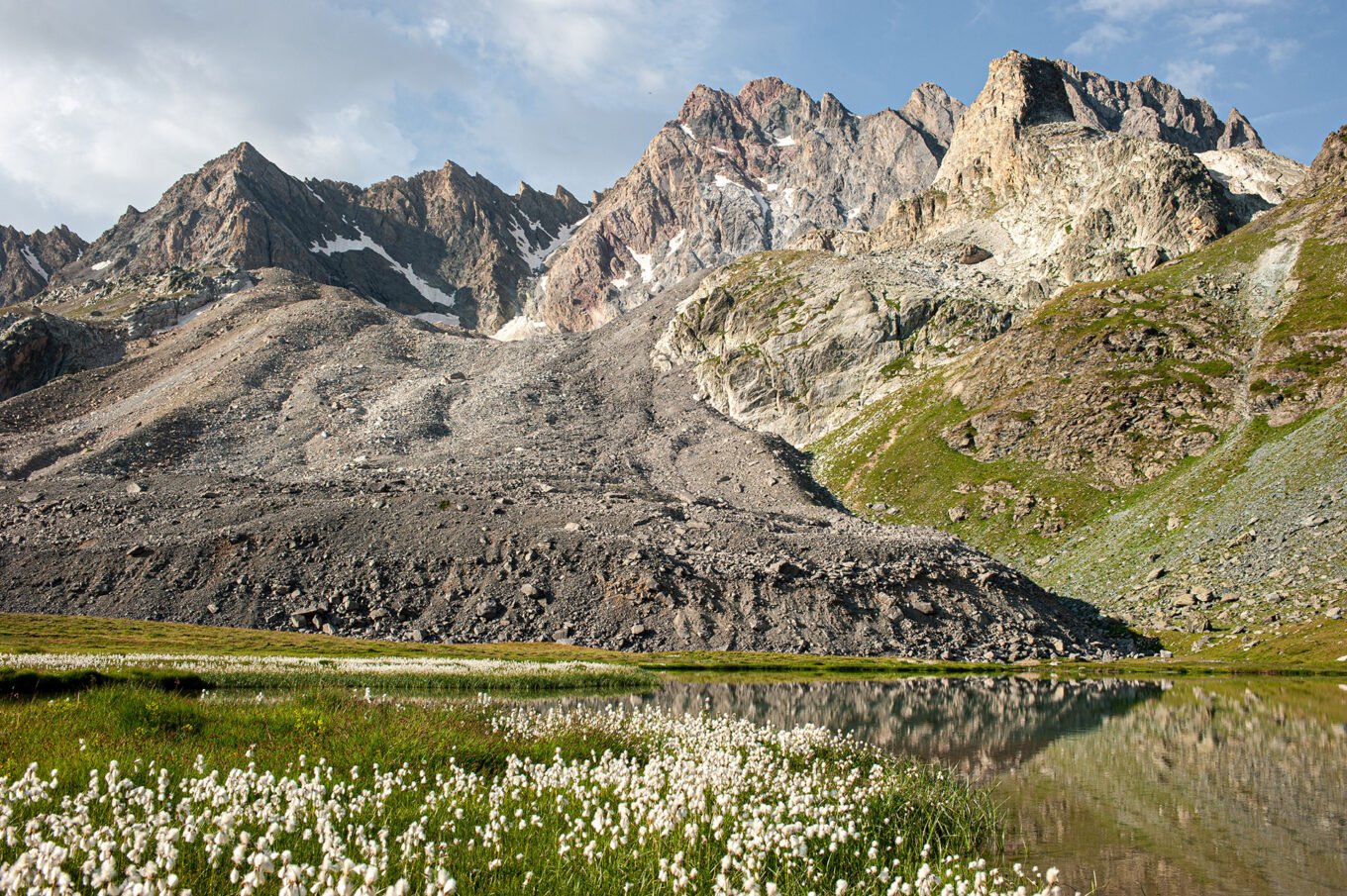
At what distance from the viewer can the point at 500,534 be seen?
82812mm

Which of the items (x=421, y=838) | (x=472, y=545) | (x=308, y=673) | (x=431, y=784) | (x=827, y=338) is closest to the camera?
(x=421, y=838)

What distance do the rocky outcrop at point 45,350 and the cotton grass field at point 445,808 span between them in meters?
196

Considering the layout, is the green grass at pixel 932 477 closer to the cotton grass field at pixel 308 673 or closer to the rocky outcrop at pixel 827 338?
the rocky outcrop at pixel 827 338

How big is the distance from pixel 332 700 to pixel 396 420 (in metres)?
117

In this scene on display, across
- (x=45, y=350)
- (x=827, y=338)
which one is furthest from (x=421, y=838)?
(x=45, y=350)

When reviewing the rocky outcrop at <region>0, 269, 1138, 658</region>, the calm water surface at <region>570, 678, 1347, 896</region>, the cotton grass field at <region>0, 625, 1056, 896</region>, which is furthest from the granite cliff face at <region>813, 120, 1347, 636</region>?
the cotton grass field at <region>0, 625, 1056, 896</region>

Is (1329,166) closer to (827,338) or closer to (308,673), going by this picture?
(827,338)

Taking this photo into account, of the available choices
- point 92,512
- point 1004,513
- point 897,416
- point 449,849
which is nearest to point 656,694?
point 449,849

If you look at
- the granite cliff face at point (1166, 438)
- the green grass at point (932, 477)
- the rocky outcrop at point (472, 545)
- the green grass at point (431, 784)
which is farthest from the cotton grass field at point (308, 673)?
the green grass at point (932, 477)

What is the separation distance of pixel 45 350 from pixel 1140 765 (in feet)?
710

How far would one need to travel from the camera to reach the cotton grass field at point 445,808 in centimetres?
771

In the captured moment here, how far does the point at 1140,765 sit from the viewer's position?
84.5 ft

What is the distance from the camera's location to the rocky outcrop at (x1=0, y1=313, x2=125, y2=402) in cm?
17388

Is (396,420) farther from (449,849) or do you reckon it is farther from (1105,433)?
(449,849)
